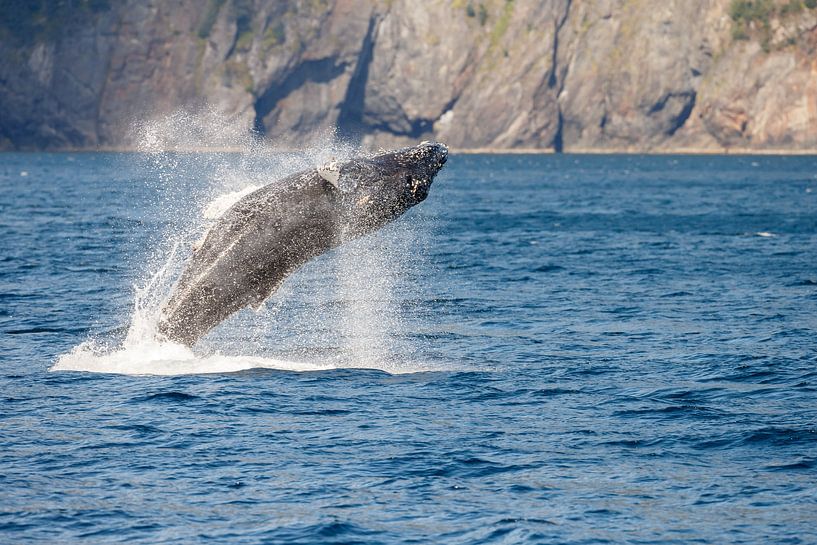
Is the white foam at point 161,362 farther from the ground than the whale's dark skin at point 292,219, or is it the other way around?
the whale's dark skin at point 292,219

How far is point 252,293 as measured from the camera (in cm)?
2242

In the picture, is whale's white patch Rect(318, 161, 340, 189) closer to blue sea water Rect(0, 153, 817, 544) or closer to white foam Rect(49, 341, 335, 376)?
blue sea water Rect(0, 153, 817, 544)

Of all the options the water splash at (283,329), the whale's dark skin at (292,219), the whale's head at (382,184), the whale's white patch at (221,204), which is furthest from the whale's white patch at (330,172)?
the whale's white patch at (221,204)

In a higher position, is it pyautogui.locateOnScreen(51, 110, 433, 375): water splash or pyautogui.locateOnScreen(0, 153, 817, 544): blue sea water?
pyautogui.locateOnScreen(51, 110, 433, 375): water splash

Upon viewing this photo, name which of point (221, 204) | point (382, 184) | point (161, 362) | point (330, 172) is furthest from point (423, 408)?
point (161, 362)

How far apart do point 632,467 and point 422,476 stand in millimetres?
3121

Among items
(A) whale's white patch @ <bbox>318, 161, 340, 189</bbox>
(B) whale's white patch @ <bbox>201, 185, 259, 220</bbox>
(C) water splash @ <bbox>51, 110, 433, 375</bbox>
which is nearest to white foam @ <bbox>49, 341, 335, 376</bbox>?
(C) water splash @ <bbox>51, 110, 433, 375</bbox>

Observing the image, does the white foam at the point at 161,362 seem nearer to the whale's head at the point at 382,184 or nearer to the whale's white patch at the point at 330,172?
the whale's head at the point at 382,184

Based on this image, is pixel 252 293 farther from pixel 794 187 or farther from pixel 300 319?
pixel 794 187

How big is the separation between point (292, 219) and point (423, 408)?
4.17 m

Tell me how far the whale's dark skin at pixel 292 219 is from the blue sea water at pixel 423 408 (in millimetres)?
1908

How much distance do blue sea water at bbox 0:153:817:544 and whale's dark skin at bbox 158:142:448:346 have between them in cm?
191

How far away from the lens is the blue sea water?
15617 mm

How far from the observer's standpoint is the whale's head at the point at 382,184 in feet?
71.7
